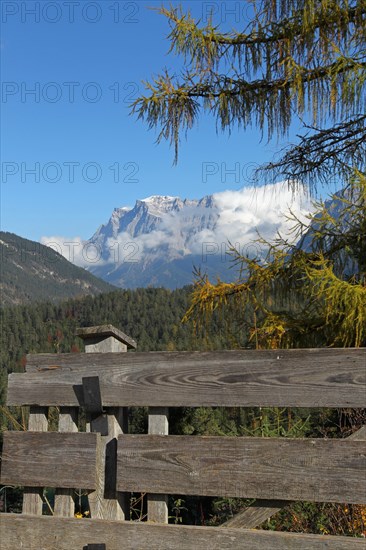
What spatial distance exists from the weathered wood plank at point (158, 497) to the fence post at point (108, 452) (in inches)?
6.9

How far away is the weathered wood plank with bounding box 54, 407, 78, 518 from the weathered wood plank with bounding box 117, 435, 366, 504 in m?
0.31

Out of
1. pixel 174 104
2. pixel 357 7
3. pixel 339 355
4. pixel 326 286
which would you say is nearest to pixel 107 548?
pixel 339 355

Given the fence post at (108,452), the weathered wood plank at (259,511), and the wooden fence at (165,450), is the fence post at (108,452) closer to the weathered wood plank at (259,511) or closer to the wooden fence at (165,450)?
the wooden fence at (165,450)

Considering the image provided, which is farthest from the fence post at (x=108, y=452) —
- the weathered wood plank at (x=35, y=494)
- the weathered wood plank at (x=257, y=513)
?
the weathered wood plank at (x=257, y=513)

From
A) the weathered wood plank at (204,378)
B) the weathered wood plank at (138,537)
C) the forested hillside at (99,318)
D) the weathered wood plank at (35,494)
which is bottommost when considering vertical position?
the forested hillside at (99,318)

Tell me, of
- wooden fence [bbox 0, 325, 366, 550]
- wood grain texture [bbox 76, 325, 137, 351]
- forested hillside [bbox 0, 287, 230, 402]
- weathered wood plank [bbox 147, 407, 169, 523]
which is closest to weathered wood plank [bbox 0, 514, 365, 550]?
wooden fence [bbox 0, 325, 366, 550]

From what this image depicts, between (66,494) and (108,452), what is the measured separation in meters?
0.29

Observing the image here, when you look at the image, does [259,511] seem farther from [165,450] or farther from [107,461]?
[107,461]

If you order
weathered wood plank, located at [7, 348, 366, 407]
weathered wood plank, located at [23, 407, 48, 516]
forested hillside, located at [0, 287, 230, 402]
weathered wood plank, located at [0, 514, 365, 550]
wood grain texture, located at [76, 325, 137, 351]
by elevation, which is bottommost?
forested hillside, located at [0, 287, 230, 402]

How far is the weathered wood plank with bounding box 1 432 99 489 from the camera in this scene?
9.90 feet

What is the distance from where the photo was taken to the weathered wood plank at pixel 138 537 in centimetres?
261

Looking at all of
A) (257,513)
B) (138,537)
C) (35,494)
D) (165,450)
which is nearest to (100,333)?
(165,450)

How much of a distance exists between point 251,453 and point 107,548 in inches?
31.2

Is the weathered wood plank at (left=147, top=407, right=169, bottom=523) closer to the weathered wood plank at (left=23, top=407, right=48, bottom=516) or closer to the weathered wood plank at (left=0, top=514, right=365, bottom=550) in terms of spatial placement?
the weathered wood plank at (left=0, top=514, right=365, bottom=550)
